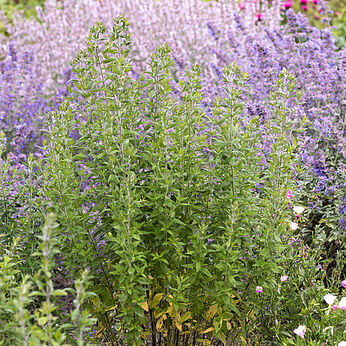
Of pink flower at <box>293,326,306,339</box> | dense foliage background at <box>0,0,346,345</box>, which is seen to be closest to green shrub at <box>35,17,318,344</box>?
dense foliage background at <box>0,0,346,345</box>

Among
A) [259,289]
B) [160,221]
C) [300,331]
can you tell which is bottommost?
[300,331]

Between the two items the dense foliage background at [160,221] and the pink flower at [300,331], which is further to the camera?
the pink flower at [300,331]

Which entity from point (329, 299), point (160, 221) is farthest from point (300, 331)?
point (160, 221)

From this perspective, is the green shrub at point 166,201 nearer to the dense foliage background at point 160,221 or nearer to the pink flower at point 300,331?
the dense foliage background at point 160,221

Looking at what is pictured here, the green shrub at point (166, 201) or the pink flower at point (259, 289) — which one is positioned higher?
the green shrub at point (166, 201)

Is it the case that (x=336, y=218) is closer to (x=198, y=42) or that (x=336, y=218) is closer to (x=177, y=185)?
(x=177, y=185)

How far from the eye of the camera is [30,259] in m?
2.38

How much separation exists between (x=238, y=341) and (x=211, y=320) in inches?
8.8

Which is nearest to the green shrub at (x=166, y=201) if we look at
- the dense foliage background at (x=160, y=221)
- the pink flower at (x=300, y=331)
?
the dense foliage background at (x=160, y=221)

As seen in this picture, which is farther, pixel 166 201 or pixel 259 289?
pixel 259 289

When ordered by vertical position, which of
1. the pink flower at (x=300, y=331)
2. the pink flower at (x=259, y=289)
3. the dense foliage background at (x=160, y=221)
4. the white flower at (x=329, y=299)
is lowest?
the pink flower at (x=300, y=331)

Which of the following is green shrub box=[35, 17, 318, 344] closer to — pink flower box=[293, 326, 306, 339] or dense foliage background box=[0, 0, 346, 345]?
dense foliage background box=[0, 0, 346, 345]

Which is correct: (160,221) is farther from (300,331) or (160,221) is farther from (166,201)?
(300,331)

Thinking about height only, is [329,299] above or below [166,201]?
below
